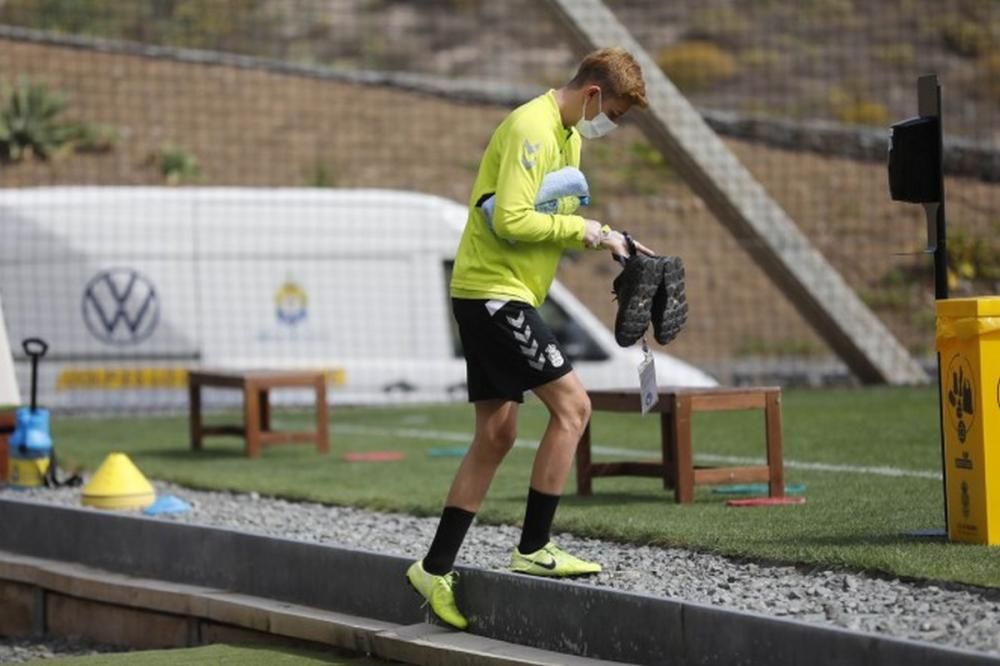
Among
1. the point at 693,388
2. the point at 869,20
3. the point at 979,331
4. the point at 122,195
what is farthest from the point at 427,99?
the point at 979,331

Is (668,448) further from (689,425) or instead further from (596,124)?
(596,124)

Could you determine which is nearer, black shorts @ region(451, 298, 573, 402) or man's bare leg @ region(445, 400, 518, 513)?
black shorts @ region(451, 298, 573, 402)

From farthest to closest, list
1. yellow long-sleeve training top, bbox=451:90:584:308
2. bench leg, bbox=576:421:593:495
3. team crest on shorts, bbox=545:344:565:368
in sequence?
bench leg, bbox=576:421:593:495, team crest on shorts, bbox=545:344:565:368, yellow long-sleeve training top, bbox=451:90:584:308

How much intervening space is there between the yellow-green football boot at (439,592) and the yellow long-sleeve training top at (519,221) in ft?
3.70

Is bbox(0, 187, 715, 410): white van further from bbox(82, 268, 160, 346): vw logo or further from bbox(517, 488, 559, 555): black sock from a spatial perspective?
bbox(517, 488, 559, 555): black sock

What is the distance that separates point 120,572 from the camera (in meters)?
10.8

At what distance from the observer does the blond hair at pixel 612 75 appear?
796 centimetres

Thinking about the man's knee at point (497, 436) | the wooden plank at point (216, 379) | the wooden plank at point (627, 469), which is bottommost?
the wooden plank at point (627, 469)

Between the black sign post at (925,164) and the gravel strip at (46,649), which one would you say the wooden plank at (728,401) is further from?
the gravel strip at (46,649)

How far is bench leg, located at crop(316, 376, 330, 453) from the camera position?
1488cm

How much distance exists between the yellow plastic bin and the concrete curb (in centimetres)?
171

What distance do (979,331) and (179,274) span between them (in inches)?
509

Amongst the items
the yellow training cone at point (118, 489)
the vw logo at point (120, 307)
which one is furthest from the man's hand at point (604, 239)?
the vw logo at point (120, 307)

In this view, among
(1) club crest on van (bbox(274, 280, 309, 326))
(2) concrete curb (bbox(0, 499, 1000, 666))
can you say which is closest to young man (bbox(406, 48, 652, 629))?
(2) concrete curb (bbox(0, 499, 1000, 666))
